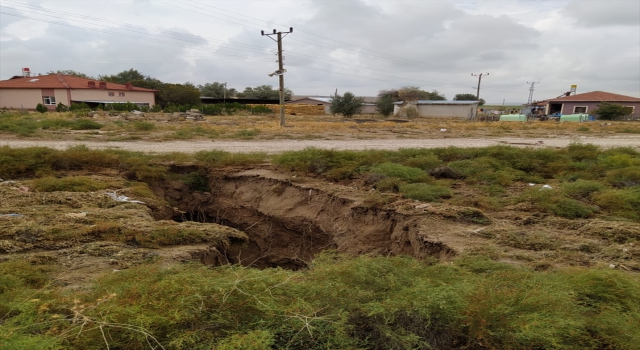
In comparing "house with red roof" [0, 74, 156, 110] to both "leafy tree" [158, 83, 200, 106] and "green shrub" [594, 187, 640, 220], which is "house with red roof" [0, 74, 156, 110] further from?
"green shrub" [594, 187, 640, 220]

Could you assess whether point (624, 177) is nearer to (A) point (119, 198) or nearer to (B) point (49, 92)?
(A) point (119, 198)

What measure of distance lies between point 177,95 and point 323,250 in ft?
→ 178

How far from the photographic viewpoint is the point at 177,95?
179 ft

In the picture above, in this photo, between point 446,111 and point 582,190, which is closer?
point 582,190

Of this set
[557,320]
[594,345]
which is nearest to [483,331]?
[557,320]

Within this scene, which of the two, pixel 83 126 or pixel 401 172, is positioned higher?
pixel 83 126

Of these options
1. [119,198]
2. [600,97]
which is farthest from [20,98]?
[600,97]

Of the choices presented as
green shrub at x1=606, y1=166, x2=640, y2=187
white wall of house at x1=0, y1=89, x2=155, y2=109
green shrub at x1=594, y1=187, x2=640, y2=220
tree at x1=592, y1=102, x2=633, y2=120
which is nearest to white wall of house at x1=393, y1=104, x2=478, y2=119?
tree at x1=592, y1=102, x2=633, y2=120

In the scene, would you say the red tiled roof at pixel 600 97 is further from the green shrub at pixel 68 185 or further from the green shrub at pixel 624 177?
the green shrub at pixel 68 185

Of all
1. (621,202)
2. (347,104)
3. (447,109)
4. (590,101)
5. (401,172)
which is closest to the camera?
(621,202)

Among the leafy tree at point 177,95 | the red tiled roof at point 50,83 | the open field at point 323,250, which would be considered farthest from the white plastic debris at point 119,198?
the leafy tree at point 177,95

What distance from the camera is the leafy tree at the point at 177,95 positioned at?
54719 mm

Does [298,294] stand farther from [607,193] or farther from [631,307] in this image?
[607,193]

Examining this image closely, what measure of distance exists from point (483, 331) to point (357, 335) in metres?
0.84
